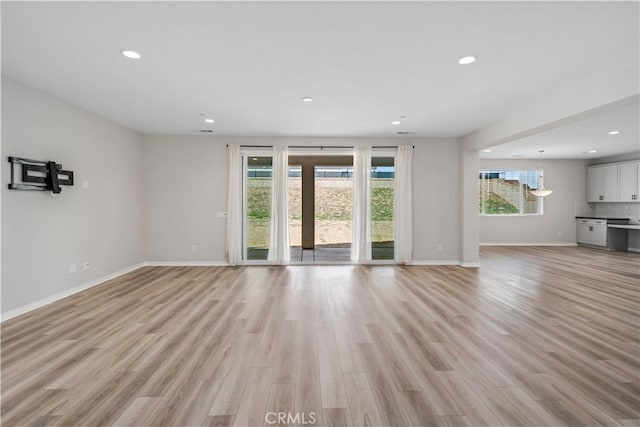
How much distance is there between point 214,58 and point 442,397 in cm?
340

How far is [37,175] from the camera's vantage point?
11.6 ft

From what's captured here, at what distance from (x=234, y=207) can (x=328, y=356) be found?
4.21 metres

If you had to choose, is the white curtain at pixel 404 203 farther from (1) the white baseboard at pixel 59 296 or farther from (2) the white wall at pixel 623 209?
(2) the white wall at pixel 623 209

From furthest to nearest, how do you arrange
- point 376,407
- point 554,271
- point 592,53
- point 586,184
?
point 586,184
point 554,271
point 592,53
point 376,407

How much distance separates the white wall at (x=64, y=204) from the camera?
3254mm

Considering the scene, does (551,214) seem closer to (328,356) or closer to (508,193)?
(508,193)

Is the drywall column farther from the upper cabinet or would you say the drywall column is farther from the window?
the upper cabinet

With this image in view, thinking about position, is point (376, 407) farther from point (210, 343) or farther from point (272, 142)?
point (272, 142)

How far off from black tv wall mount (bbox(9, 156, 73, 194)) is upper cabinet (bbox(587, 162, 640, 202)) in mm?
12446

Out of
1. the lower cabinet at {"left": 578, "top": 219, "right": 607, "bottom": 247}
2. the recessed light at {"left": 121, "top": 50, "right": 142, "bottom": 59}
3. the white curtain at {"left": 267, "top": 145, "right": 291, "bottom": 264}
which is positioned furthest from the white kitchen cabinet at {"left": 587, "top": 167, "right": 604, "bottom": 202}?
the recessed light at {"left": 121, "top": 50, "right": 142, "bottom": 59}

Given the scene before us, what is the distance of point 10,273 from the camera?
10.6 ft

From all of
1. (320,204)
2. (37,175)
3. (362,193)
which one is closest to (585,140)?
(362,193)

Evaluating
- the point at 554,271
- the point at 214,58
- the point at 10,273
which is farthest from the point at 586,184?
the point at 10,273

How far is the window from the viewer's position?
920cm
